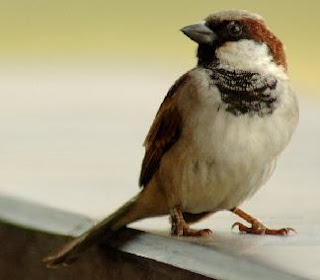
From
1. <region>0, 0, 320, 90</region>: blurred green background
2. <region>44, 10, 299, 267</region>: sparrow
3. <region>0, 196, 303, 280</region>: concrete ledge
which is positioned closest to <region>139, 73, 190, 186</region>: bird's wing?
<region>44, 10, 299, 267</region>: sparrow

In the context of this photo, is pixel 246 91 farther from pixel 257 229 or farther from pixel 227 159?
pixel 257 229

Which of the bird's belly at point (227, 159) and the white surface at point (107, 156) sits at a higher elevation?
the bird's belly at point (227, 159)

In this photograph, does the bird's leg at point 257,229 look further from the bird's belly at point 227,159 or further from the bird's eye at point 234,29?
the bird's eye at point 234,29

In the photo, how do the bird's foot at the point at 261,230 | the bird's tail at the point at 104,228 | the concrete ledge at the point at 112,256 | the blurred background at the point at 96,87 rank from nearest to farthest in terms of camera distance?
the concrete ledge at the point at 112,256, the bird's tail at the point at 104,228, the bird's foot at the point at 261,230, the blurred background at the point at 96,87

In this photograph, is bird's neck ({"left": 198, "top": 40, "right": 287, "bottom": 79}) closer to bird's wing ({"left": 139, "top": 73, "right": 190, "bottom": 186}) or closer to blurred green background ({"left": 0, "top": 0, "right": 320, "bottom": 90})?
bird's wing ({"left": 139, "top": 73, "right": 190, "bottom": 186})

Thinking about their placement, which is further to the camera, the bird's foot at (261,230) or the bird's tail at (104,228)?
the bird's foot at (261,230)

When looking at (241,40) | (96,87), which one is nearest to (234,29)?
(241,40)

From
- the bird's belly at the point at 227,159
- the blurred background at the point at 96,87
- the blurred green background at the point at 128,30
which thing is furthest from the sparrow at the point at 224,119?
the blurred green background at the point at 128,30
